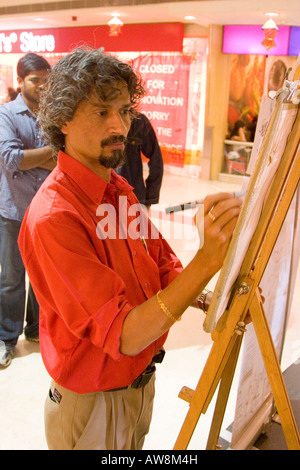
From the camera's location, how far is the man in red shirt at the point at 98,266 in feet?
3.65

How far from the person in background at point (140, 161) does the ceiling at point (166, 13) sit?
3.06 m

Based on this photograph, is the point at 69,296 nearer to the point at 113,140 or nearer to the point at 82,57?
the point at 113,140

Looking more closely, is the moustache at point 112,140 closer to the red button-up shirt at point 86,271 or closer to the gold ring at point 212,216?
the red button-up shirt at point 86,271

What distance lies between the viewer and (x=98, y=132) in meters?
1.26

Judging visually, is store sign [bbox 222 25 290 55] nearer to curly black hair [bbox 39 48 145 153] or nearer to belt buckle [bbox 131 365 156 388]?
curly black hair [bbox 39 48 145 153]

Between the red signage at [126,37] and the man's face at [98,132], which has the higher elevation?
the red signage at [126,37]

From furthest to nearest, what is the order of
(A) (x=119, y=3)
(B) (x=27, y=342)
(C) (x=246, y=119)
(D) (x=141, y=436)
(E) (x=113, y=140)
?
(C) (x=246, y=119)
(A) (x=119, y=3)
(B) (x=27, y=342)
(D) (x=141, y=436)
(E) (x=113, y=140)

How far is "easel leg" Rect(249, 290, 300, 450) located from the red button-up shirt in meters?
0.33

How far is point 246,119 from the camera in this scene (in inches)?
327

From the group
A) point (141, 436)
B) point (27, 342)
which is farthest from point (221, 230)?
point (27, 342)

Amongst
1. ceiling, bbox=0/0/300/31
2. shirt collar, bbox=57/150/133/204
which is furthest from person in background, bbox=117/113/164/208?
ceiling, bbox=0/0/300/31

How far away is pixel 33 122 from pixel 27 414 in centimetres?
168

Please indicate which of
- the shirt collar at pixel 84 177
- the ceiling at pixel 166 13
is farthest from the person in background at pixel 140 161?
the ceiling at pixel 166 13

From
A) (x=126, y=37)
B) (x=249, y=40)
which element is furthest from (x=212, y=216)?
(x=126, y=37)
